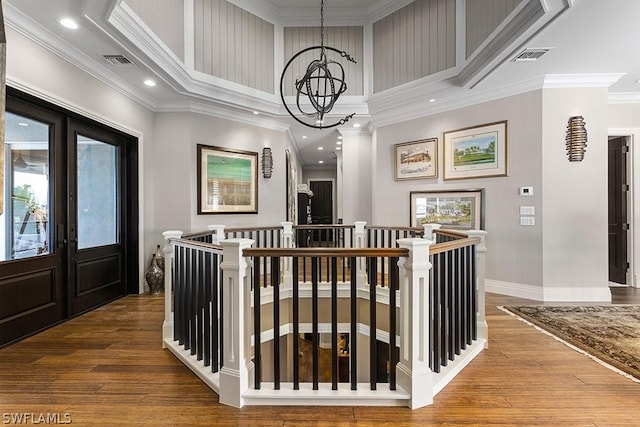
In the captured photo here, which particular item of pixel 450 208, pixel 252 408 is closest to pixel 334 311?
pixel 252 408

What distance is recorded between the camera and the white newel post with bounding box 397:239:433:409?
207 centimetres

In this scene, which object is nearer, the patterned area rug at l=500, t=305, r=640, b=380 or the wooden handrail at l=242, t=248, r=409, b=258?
the wooden handrail at l=242, t=248, r=409, b=258

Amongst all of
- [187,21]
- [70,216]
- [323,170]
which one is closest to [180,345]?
[70,216]

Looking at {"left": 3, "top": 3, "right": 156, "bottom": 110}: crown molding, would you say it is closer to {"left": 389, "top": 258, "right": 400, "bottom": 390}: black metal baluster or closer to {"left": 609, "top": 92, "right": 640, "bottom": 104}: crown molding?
{"left": 389, "top": 258, "right": 400, "bottom": 390}: black metal baluster

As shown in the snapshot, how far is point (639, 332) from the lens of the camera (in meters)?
3.20

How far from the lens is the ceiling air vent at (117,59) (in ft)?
11.8

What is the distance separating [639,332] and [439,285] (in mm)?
2524

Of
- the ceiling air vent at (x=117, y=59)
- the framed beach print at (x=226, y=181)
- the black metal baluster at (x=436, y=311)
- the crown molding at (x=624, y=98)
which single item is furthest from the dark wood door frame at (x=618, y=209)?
the ceiling air vent at (x=117, y=59)

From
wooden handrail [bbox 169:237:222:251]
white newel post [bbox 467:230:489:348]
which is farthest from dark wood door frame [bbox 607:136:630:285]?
wooden handrail [bbox 169:237:222:251]

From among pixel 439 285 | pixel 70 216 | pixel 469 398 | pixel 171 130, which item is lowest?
pixel 469 398

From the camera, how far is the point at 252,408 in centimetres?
207

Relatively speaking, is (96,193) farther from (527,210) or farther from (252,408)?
(527,210)

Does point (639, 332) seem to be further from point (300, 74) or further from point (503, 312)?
point (300, 74)

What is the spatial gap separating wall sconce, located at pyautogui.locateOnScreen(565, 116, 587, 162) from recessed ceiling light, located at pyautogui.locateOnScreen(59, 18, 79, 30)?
5.80 m
